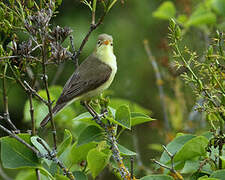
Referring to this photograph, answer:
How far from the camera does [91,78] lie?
350 centimetres

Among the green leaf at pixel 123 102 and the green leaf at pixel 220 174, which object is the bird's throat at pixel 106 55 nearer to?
the green leaf at pixel 123 102

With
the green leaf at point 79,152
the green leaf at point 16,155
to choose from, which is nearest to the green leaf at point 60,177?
the green leaf at point 16,155

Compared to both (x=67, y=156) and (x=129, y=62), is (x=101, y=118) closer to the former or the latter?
(x=67, y=156)

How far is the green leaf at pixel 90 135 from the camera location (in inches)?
71.7

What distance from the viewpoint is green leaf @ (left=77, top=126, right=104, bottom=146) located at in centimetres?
182

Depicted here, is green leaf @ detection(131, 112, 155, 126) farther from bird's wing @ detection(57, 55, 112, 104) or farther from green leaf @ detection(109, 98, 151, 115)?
bird's wing @ detection(57, 55, 112, 104)

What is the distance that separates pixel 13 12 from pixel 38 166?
0.78 meters

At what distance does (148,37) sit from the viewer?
20.9 ft

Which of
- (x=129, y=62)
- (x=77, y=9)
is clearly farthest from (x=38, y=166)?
(x=77, y=9)

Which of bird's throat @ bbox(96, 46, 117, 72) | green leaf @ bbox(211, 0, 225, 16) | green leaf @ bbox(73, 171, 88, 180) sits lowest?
green leaf @ bbox(73, 171, 88, 180)

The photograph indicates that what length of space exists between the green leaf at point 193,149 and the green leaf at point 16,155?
0.57 m

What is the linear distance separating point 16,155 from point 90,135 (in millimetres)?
318

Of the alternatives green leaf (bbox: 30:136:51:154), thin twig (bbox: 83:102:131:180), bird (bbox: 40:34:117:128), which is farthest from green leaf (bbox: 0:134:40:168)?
bird (bbox: 40:34:117:128)

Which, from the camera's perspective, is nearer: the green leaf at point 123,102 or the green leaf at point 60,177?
the green leaf at point 60,177
